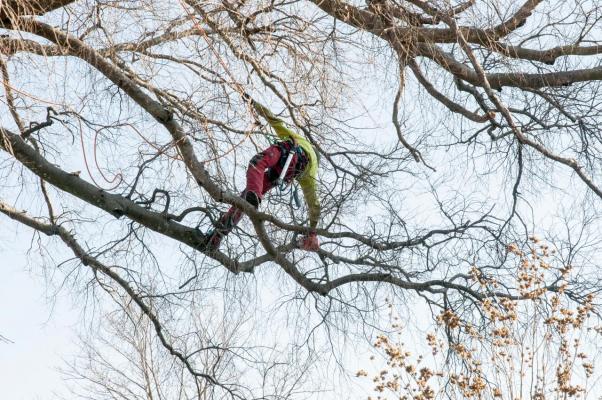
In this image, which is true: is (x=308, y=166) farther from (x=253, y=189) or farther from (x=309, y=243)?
(x=309, y=243)

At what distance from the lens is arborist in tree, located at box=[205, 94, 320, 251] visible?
5.74 m

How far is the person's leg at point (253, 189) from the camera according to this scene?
574 centimetres

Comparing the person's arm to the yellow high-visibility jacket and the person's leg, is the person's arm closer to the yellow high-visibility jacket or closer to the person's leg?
the yellow high-visibility jacket

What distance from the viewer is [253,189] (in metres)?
5.93

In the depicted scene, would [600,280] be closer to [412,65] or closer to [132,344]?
[412,65]

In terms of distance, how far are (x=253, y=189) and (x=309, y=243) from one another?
0.50 m

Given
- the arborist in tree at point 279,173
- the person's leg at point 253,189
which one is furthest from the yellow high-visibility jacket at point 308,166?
the person's leg at point 253,189

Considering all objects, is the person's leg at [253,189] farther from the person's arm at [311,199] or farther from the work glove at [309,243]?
the work glove at [309,243]

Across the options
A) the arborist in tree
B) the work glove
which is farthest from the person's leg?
the work glove

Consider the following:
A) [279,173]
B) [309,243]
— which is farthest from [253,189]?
[309,243]

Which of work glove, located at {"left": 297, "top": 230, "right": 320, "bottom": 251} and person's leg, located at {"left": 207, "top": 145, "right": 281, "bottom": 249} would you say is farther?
person's leg, located at {"left": 207, "top": 145, "right": 281, "bottom": 249}

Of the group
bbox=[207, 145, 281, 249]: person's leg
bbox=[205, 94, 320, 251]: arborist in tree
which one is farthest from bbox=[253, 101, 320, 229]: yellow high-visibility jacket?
bbox=[207, 145, 281, 249]: person's leg

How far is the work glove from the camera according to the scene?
5.58 meters

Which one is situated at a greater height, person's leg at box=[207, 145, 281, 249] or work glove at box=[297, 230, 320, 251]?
person's leg at box=[207, 145, 281, 249]
